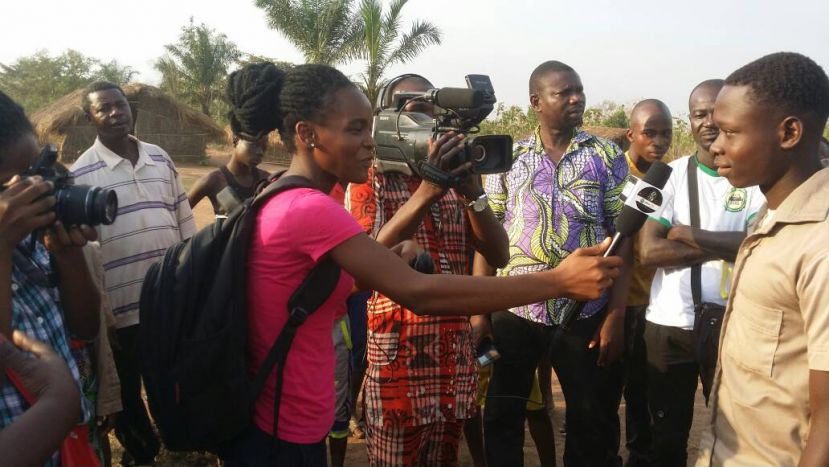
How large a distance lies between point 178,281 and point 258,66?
0.70 m

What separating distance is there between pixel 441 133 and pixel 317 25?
20738 millimetres

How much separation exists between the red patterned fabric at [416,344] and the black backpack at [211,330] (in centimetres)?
90

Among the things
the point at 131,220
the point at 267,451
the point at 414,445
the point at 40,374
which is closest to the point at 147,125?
the point at 131,220

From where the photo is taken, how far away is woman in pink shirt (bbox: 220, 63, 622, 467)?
1835 mm

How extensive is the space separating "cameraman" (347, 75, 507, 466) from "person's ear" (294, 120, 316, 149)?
626mm

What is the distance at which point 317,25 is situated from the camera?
72.2 feet

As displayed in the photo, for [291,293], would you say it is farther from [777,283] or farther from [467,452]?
[467,452]

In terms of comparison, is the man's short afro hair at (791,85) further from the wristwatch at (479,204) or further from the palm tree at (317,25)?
the palm tree at (317,25)

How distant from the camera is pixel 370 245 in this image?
1.85 metres

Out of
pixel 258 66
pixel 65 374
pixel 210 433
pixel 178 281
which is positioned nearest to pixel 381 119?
pixel 258 66

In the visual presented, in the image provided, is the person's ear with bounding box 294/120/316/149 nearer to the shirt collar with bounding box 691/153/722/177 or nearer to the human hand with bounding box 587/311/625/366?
the human hand with bounding box 587/311/625/366

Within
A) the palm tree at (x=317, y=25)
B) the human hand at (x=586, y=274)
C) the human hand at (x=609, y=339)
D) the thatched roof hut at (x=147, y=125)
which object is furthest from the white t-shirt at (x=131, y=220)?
the palm tree at (x=317, y=25)

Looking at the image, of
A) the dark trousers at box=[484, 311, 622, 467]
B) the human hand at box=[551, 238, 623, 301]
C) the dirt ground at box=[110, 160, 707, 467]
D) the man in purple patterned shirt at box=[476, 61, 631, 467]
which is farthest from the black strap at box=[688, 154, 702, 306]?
the dirt ground at box=[110, 160, 707, 467]

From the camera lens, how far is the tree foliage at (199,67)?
34.3 m
